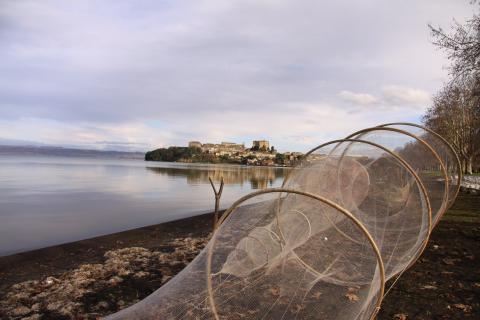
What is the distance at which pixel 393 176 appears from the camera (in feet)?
19.3

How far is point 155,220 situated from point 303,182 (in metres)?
13.3

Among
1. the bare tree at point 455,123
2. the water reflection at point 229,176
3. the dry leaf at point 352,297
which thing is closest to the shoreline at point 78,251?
the dry leaf at point 352,297

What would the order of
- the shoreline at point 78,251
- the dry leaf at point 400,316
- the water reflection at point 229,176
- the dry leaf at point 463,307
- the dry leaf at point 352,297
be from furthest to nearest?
the water reflection at point 229,176, the shoreline at point 78,251, the dry leaf at point 463,307, the dry leaf at point 400,316, the dry leaf at point 352,297

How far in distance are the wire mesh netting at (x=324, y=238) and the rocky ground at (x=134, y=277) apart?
1.02 meters

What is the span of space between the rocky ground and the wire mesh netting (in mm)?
1020

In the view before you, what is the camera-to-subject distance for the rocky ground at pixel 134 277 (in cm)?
542

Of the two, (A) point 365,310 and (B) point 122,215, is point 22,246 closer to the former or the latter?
(B) point 122,215

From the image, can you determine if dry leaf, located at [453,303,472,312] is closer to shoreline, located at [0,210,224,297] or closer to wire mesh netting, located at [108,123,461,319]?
wire mesh netting, located at [108,123,461,319]

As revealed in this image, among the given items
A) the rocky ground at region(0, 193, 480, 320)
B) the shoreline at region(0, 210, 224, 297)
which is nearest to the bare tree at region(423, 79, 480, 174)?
the rocky ground at region(0, 193, 480, 320)

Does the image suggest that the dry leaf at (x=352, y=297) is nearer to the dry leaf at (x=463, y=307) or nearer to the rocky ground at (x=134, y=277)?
the rocky ground at (x=134, y=277)

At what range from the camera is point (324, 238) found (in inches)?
186

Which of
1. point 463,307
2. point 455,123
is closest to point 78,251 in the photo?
point 463,307

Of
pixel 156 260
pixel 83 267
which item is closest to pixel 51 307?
pixel 83 267

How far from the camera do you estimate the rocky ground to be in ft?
17.8
